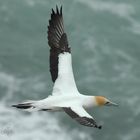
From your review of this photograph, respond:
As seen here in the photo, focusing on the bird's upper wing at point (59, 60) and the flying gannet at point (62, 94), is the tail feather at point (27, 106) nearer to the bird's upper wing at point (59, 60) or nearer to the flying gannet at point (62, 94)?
the flying gannet at point (62, 94)

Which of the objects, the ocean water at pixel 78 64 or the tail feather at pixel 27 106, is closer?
the tail feather at pixel 27 106

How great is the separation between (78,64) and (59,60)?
2806cm

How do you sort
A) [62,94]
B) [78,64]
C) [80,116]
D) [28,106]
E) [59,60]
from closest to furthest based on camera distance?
1. [80,116]
2. [28,106]
3. [62,94]
4. [59,60]
5. [78,64]

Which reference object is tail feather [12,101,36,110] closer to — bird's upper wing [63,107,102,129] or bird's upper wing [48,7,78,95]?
bird's upper wing [63,107,102,129]

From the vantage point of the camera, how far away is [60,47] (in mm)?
32938

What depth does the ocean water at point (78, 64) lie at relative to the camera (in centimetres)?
5450

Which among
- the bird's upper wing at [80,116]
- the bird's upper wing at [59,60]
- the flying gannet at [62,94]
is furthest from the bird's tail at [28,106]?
the bird's upper wing at [59,60]

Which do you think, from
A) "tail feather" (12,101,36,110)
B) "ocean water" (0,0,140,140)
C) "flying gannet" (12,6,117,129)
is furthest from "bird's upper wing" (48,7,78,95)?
"ocean water" (0,0,140,140)

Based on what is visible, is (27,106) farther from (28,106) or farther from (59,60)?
(59,60)

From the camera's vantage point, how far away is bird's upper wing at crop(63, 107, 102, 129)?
1051 inches

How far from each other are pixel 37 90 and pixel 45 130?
3.90m

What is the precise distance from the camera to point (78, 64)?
6031cm

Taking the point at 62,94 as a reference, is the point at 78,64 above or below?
above

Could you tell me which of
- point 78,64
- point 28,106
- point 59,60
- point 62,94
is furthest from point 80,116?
point 78,64
